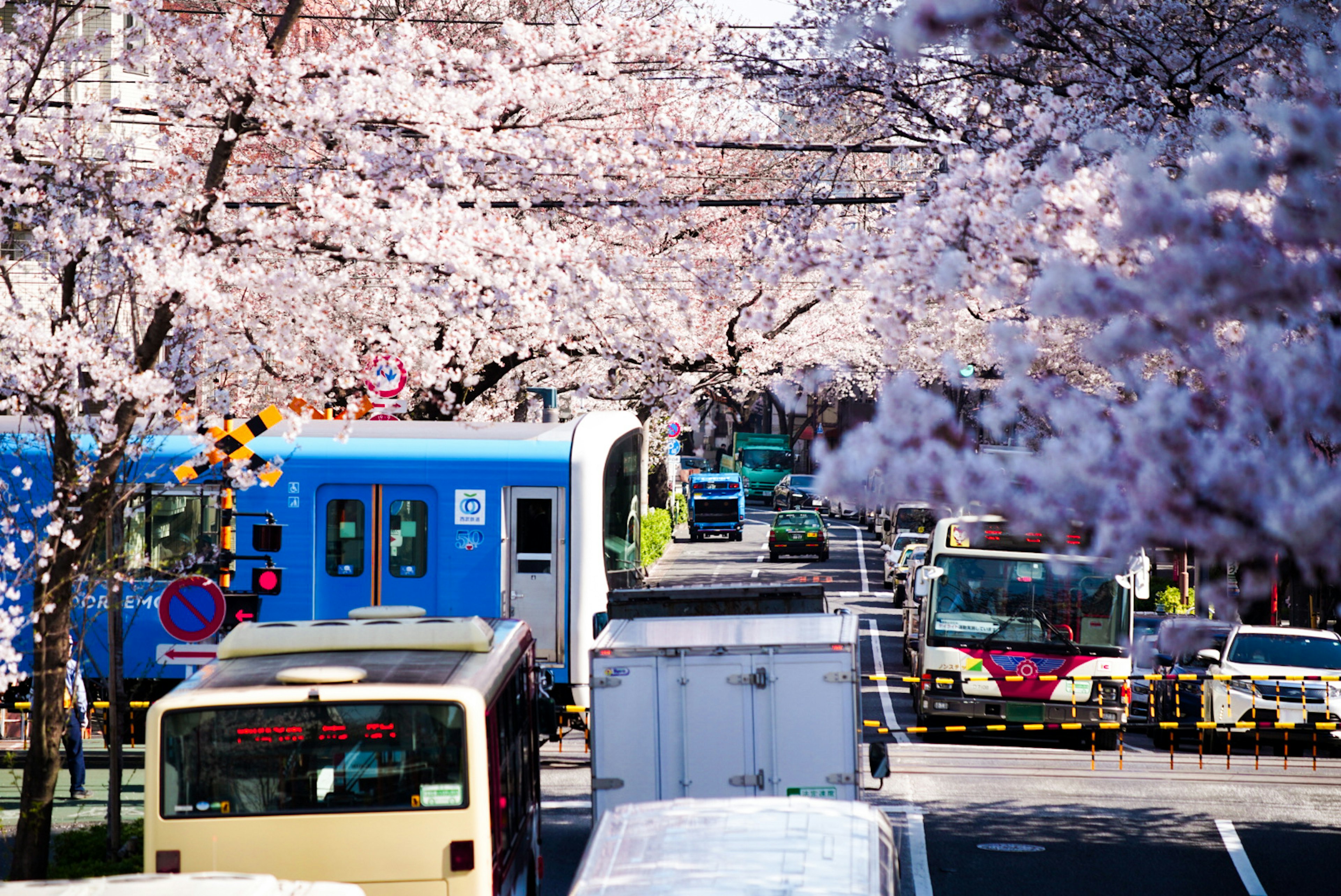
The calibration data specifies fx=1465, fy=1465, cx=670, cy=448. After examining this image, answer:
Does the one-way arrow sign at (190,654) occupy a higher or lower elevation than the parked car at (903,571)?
higher

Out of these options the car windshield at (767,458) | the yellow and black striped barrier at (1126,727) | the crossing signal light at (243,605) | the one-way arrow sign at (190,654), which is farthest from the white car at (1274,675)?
the car windshield at (767,458)

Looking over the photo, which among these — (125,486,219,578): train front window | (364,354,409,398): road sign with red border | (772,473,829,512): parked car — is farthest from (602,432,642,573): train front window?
(772,473,829,512): parked car

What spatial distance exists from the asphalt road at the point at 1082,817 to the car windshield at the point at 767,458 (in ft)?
198

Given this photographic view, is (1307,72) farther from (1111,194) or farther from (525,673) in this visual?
(525,673)

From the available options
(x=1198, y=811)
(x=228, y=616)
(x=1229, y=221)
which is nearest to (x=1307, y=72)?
(x=1229, y=221)

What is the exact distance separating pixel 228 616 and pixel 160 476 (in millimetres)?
1903

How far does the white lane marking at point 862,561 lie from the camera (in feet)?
136

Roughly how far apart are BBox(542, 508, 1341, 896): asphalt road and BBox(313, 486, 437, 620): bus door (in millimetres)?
2651

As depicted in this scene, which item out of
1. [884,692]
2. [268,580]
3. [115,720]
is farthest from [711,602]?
[884,692]

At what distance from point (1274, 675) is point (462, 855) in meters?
14.2

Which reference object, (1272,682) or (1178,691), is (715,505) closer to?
(1178,691)

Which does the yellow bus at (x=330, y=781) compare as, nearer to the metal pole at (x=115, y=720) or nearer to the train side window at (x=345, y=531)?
the metal pole at (x=115, y=720)

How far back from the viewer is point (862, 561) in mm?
49625

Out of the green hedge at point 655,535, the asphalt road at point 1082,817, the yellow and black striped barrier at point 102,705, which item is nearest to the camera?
the asphalt road at point 1082,817
